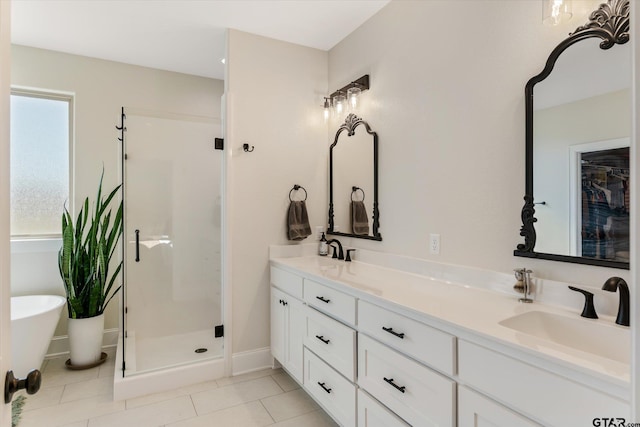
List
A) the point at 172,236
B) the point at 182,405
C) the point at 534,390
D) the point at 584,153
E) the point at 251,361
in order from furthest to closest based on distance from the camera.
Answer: the point at 172,236, the point at 251,361, the point at 182,405, the point at 584,153, the point at 534,390

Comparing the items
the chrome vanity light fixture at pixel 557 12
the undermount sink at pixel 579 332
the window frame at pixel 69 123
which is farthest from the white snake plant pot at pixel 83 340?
the chrome vanity light fixture at pixel 557 12

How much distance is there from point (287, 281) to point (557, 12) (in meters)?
2.12

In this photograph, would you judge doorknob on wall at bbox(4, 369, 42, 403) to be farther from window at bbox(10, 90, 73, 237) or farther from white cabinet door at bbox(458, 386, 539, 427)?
window at bbox(10, 90, 73, 237)

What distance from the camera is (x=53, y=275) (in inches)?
124

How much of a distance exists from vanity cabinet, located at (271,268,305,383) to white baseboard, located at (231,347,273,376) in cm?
8

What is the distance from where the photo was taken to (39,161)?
320cm

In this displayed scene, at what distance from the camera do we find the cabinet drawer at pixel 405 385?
4.35ft

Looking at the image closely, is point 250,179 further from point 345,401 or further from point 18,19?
point 18,19

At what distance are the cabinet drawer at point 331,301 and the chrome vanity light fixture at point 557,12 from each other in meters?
1.51

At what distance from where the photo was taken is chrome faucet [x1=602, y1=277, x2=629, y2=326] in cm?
120


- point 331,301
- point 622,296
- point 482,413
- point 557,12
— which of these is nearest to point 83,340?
point 331,301

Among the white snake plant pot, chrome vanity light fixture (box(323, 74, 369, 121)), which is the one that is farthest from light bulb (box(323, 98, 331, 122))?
the white snake plant pot

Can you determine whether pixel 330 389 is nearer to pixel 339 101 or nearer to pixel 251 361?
pixel 251 361

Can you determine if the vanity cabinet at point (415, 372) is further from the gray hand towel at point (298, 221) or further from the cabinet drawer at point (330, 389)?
the gray hand towel at point (298, 221)
